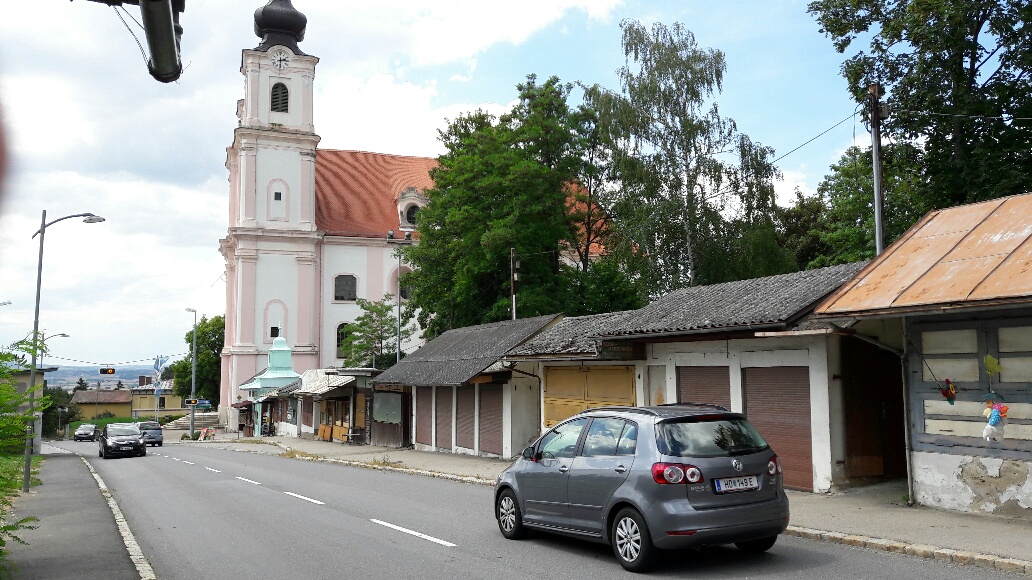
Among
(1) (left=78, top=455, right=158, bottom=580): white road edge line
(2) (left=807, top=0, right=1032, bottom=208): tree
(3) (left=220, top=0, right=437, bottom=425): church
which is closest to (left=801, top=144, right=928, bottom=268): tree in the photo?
(2) (left=807, top=0, right=1032, bottom=208): tree

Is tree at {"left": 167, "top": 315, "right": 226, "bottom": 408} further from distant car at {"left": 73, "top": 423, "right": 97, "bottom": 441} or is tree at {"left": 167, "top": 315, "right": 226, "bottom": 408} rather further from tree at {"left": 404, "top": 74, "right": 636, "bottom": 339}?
tree at {"left": 404, "top": 74, "right": 636, "bottom": 339}

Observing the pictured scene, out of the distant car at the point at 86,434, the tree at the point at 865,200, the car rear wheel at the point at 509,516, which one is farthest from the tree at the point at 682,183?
the distant car at the point at 86,434

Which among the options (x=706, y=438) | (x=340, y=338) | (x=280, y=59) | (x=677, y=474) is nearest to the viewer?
(x=677, y=474)

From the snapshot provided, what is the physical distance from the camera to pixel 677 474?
27.0ft

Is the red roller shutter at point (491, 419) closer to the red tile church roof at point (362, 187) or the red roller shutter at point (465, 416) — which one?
the red roller shutter at point (465, 416)

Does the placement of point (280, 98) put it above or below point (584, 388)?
above

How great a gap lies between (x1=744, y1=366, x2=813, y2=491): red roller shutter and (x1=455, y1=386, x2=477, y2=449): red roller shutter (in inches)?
468

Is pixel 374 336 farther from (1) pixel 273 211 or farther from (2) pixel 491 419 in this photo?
(2) pixel 491 419

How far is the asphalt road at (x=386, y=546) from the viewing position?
857 cm

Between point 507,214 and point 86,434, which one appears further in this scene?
point 86,434

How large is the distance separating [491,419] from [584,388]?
Result: 5093 mm

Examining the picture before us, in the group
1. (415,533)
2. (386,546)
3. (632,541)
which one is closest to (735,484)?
(632,541)

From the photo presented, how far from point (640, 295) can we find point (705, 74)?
964cm

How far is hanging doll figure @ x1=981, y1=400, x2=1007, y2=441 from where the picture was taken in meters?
10.6
